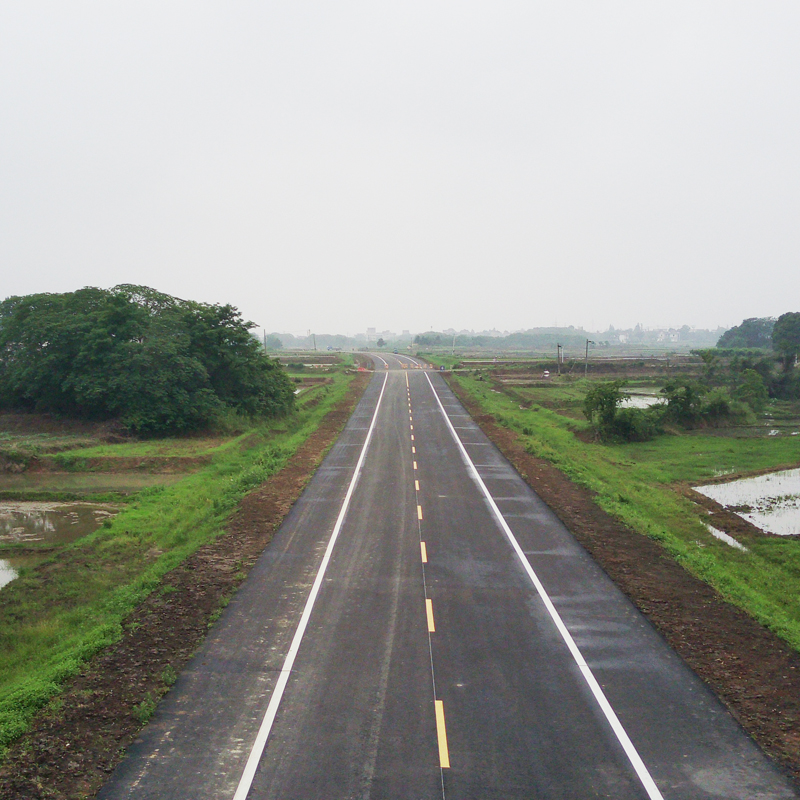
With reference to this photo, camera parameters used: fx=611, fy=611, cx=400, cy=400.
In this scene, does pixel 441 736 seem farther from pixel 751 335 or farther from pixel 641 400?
pixel 751 335

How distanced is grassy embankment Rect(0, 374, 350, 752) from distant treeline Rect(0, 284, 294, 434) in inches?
218

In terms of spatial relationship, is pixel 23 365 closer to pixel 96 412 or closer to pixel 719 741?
pixel 96 412

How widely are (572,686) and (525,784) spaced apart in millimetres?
2799

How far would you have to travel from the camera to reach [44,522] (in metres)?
22.9

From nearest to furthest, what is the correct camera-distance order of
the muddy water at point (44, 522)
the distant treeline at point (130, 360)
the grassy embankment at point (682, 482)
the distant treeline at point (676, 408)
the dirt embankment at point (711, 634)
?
the dirt embankment at point (711, 634)
the grassy embankment at point (682, 482)
the muddy water at point (44, 522)
the distant treeline at point (130, 360)
the distant treeline at point (676, 408)

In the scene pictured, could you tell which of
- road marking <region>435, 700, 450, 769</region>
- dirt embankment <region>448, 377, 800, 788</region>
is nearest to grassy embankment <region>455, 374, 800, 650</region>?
dirt embankment <region>448, 377, 800, 788</region>

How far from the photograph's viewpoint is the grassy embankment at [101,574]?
1130cm

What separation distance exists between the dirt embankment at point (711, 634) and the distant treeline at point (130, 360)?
26.4 m

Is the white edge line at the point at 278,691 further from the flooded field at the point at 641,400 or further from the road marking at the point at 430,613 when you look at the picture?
the flooded field at the point at 641,400

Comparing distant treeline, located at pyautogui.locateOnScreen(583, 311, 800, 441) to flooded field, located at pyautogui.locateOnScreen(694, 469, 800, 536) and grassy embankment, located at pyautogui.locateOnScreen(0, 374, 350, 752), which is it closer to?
flooded field, located at pyautogui.locateOnScreen(694, 469, 800, 536)

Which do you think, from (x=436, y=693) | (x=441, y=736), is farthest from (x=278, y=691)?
(x=441, y=736)

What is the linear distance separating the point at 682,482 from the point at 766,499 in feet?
12.6

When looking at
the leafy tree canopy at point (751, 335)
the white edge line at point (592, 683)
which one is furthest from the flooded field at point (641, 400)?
the leafy tree canopy at point (751, 335)

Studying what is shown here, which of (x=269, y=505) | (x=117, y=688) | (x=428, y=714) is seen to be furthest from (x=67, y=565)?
(x=428, y=714)
